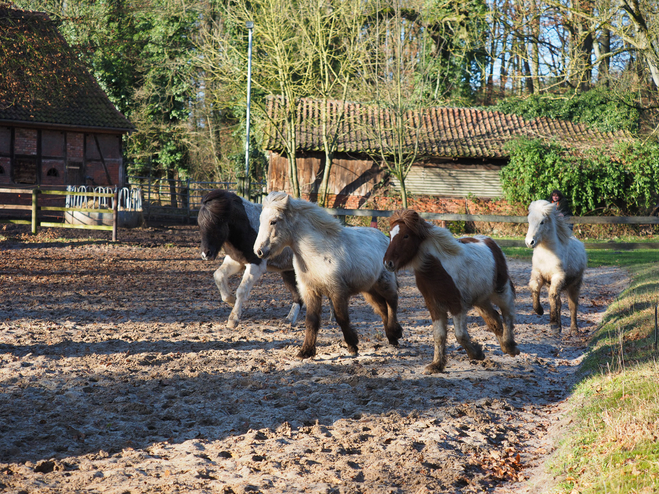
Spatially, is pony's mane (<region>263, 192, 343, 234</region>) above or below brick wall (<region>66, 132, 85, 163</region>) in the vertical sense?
below

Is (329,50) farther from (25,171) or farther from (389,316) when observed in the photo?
(389,316)

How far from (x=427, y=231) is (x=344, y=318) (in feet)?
4.20

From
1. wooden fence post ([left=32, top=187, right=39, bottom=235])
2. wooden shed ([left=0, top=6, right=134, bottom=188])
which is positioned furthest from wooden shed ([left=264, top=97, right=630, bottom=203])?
wooden fence post ([left=32, top=187, right=39, bottom=235])

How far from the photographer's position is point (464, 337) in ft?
19.7

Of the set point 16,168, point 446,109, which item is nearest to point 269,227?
point 16,168

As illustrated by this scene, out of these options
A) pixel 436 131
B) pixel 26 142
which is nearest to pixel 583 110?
pixel 436 131

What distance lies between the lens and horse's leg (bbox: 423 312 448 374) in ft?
19.4

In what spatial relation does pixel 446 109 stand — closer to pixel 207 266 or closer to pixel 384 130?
pixel 384 130

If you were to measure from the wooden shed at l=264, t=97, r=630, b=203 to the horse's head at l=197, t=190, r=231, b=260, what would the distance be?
20615 millimetres

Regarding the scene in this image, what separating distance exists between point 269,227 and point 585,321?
577 cm

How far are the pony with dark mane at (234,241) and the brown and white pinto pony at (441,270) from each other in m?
2.45

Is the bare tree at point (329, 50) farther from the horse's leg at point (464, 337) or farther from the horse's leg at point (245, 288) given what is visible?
the horse's leg at point (464, 337)

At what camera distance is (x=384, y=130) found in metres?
27.6

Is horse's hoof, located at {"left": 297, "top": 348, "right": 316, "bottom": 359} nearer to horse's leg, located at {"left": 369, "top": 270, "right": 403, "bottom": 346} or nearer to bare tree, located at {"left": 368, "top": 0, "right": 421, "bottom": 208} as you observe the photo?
horse's leg, located at {"left": 369, "top": 270, "right": 403, "bottom": 346}
